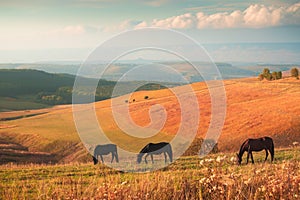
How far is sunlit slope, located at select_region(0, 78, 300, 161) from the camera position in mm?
55156

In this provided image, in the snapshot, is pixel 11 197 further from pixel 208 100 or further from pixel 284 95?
pixel 284 95

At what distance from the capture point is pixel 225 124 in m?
66.0

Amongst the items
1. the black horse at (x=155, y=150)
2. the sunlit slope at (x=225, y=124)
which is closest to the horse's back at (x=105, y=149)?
the black horse at (x=155, y=150)

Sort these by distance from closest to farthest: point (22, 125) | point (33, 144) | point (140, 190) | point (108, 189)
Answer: point (108, 189)
point (140, 190)
point (33, 144)
point (22, 125)

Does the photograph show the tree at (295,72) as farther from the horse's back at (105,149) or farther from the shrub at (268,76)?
the horse's back at (105,149)

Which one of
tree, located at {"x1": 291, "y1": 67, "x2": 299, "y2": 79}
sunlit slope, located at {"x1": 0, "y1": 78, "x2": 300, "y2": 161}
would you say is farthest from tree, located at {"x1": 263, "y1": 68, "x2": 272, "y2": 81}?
sunlit slope, located at {"x1": 0, "y1": 78, "x2": 300, "y2": 161}

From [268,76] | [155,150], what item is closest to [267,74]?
[268,76]

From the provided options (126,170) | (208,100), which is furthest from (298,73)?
(126,170)

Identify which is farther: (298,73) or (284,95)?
(298,73)

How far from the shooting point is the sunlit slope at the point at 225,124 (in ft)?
181

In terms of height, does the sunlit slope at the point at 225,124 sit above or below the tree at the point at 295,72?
below

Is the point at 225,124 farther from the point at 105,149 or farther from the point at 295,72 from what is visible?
the point at 295,72

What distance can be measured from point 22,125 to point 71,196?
9024 centimetres

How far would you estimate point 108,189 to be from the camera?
9.03 meters
